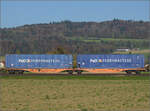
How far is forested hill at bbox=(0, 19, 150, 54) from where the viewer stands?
146 metres

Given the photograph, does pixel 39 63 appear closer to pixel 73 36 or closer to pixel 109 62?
pixel 109 62

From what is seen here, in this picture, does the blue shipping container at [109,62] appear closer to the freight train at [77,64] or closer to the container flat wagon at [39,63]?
the freight train at [77,64]

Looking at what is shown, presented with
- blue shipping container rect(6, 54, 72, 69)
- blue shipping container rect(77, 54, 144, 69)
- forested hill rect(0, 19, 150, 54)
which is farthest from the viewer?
forested hill rect(0, 19, 150, 54)

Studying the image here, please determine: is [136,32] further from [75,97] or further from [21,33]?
[75,97]

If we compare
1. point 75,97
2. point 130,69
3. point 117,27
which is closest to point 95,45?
point 117,27

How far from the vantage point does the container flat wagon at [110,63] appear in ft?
197

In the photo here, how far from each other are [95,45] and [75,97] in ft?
426

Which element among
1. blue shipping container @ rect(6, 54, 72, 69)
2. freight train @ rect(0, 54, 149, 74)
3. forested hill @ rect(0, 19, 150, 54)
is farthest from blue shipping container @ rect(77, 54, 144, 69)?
forested hill @ rect(0, 19, 150, 54)

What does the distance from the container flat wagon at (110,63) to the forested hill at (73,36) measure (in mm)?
64809

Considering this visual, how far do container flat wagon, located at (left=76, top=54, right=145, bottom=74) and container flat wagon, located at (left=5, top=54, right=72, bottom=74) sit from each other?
2.72 meters

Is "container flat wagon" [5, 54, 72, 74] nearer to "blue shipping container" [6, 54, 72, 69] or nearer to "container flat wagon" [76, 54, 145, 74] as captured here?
"blue shipping container" [6, 54, 72, 69]

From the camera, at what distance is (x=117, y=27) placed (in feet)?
534

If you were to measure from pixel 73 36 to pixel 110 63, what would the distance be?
12128cm

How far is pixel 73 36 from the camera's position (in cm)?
18062
